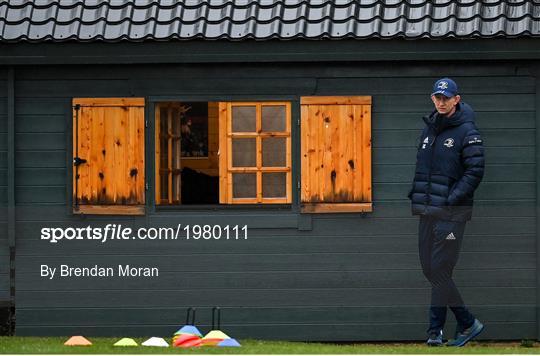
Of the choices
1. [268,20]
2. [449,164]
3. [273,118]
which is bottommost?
[449,164]

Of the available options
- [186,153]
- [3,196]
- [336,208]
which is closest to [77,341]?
[3,196]

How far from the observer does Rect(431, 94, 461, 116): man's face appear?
51.1 feet

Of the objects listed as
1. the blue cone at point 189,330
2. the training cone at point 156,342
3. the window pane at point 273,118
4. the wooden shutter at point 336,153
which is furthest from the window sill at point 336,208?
the training cone at point 156,342

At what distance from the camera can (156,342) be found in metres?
15.4

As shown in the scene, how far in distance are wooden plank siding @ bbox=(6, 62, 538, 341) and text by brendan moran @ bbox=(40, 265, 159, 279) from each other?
0.06 metres

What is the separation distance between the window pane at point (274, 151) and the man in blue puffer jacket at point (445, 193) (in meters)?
1.17

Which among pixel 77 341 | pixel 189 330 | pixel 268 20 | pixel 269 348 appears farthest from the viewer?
pixel 268 20

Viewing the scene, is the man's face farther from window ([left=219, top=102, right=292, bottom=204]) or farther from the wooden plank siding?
window ([left=219, top=102, right=292, bottom=204])

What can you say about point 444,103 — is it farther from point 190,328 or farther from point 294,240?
point 190,328

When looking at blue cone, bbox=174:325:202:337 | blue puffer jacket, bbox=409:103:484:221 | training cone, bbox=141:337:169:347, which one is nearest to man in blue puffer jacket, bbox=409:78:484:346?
blue puffer jacket, bbox=409:103:484:221

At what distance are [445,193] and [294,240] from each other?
4.70 feet

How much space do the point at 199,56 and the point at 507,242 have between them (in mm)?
3041

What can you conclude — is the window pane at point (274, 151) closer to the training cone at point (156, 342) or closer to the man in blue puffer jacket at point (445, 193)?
the man in blue puffer jacket at point (445, 193)

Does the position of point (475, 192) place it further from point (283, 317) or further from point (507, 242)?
point (283, 317)
